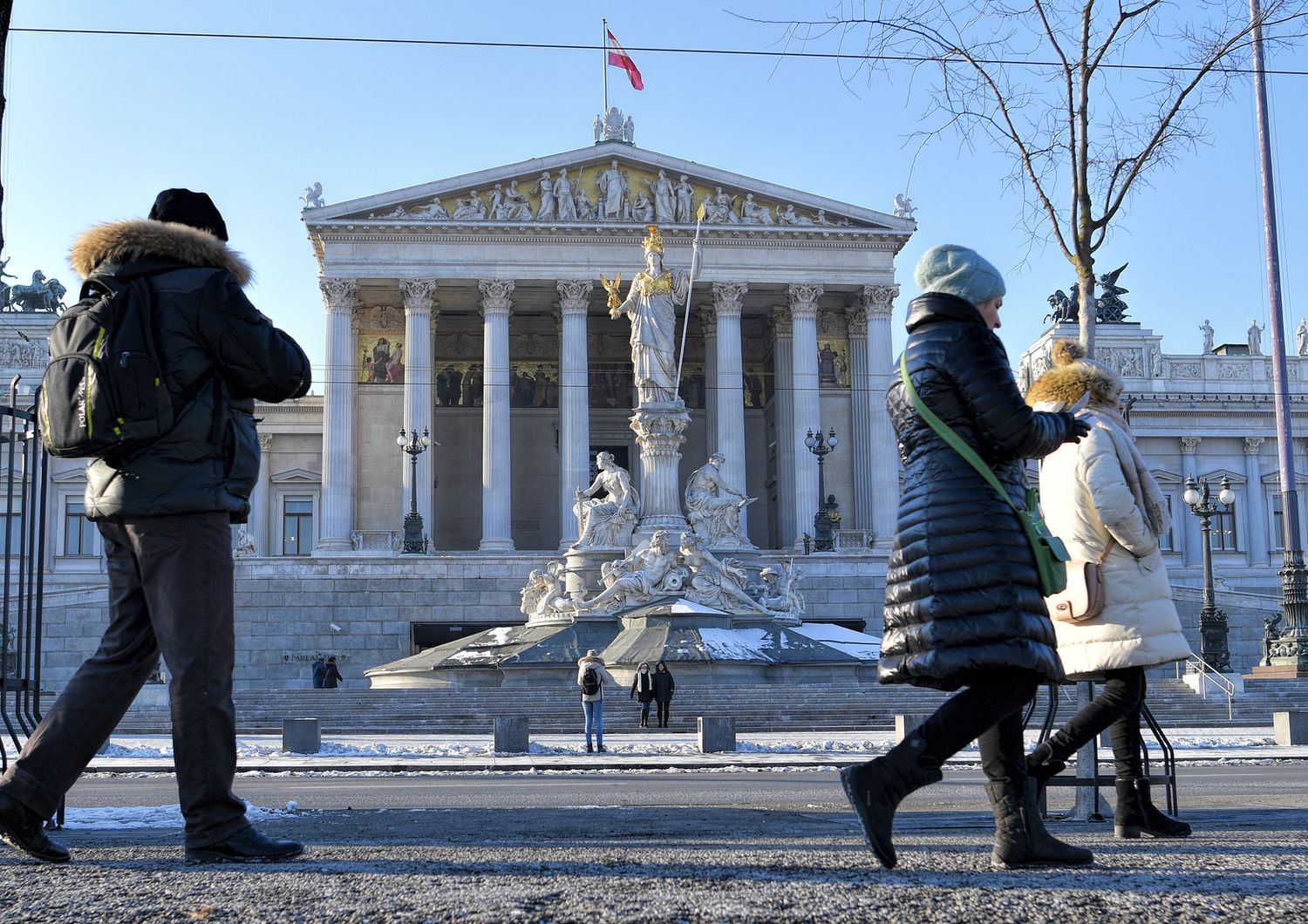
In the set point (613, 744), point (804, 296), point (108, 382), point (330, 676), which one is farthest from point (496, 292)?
point (108, 382)

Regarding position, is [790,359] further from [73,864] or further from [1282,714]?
[73,864]

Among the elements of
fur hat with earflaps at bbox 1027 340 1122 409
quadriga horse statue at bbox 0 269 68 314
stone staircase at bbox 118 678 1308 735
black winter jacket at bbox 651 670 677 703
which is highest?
quadriga horse statue at bbox 0 269 68 314

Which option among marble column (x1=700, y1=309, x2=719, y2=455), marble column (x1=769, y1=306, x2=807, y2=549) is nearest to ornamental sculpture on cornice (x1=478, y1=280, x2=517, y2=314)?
marble column (x1=700, y1=309, x2=719, y2=455)

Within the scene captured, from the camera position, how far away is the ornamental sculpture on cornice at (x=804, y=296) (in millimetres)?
60656

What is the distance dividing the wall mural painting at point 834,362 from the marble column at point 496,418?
13.2 metres

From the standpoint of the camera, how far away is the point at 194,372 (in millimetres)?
5332

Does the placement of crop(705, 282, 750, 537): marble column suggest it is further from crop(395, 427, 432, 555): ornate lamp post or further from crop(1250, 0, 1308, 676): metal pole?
crop(1250, 0, 1308, 676): metal pole

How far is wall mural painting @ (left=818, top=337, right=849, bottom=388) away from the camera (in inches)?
2522

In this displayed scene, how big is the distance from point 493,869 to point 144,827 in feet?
8.66

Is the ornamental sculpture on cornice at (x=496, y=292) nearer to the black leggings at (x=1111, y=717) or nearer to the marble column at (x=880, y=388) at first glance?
the marble column at (x=880, y=388)

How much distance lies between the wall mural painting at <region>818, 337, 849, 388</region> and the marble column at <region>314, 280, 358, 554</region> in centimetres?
1884

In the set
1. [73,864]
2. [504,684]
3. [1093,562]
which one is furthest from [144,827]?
[504,684]

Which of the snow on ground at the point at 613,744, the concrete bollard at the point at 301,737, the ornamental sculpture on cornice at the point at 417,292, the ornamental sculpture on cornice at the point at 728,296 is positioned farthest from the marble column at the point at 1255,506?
the concrete bollard at the point at 301,737

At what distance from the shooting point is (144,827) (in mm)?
6609
